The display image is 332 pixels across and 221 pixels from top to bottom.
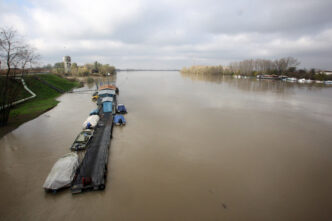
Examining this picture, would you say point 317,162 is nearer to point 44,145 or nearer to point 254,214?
point 254,214

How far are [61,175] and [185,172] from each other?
6.23 metres

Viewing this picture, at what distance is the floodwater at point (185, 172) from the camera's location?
6.87 meters

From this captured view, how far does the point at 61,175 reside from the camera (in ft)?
25.3

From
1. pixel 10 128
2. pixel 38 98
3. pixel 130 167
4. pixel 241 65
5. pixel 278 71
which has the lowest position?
pixel 130 167

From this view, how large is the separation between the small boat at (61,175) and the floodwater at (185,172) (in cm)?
37

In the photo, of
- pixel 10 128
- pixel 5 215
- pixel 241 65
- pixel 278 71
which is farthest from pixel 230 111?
pixel 241 65

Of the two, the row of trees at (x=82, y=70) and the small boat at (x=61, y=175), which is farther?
the row of trees at (x=82, y=70)

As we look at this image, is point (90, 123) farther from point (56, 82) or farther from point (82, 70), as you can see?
point (82, 70)

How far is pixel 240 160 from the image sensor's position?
10.5 m

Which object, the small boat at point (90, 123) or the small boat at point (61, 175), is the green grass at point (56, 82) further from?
the small boat at point (61, 175)

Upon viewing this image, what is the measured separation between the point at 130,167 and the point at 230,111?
639 inches

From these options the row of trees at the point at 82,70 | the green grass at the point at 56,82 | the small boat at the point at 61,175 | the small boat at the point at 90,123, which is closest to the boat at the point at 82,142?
the small boat at the point at 90,123

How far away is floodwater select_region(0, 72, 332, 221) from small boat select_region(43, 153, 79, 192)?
0.37m

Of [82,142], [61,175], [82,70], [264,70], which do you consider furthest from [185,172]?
[264,70]
